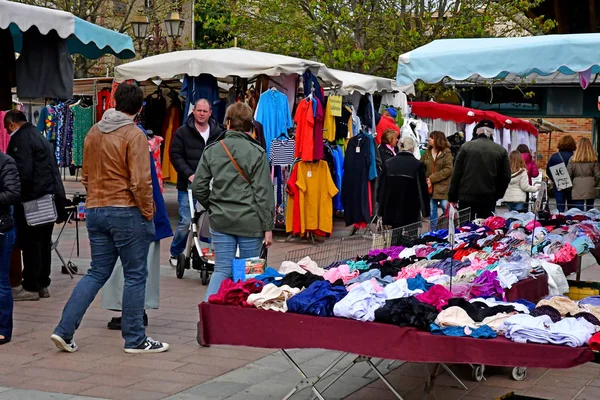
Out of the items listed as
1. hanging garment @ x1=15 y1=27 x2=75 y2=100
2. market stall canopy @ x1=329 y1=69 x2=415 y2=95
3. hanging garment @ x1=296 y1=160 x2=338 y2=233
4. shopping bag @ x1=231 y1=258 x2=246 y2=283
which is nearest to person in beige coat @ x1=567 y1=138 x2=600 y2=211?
market stall canopy @ x1=329 y1=69 x2=415 y2=95

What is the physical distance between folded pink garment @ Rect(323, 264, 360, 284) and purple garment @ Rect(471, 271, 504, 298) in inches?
30.4

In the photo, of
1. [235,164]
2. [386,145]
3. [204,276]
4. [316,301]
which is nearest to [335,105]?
[386,145]

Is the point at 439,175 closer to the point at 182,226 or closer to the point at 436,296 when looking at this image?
the point at 182,226

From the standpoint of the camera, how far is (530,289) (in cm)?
607

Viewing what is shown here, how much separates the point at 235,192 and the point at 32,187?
2429mm

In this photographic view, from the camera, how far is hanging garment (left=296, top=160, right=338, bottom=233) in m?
13.5

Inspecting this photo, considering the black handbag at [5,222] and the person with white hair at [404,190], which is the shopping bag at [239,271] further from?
the person with white hair at [404,190]

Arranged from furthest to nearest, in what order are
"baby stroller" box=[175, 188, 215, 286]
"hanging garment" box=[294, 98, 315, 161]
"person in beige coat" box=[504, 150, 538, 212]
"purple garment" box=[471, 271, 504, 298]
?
"person in beige coat" box=[504, 150, 538, 212] → "hanging garment" box=[294, 98, 315, 161] → "baby stroller" box=[175, 188, 215, 286] → "purple garment" box=[471, 271, 504, 298]

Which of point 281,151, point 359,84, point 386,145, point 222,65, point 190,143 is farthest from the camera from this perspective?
point 386,145

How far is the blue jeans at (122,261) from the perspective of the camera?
630 centimetres

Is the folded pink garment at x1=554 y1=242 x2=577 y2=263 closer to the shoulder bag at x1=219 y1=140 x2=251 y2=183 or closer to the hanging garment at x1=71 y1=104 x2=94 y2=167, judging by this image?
the shoulder bag at x1=219 y1=140 x2=251 y2=183

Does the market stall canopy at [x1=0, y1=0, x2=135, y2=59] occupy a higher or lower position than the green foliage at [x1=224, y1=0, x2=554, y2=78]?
lower

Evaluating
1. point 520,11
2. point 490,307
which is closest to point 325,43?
point 520,11

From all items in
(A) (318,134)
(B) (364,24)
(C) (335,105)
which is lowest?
(A) (318,134)
